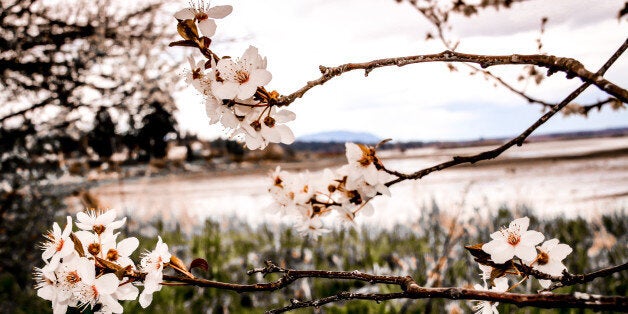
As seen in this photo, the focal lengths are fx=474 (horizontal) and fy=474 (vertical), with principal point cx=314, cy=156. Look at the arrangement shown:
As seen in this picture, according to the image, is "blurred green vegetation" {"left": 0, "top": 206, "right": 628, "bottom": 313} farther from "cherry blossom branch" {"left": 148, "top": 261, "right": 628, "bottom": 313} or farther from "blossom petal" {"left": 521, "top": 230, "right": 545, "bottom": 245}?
"cherry blossom branch" {"left": 148, "top": 261, "right": 628, "bottom": 313}

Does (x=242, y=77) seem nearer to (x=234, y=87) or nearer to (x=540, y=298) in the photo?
(x=234, y=87)

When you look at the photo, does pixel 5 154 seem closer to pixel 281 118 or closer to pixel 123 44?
pixel 123 44

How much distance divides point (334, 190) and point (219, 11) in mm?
770

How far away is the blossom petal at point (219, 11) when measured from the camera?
0.94 metres

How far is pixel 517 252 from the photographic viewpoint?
3.18 ft

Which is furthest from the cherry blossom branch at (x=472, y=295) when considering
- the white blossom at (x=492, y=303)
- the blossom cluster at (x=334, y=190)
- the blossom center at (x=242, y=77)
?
the blossom cluster at (x=334, y=190)

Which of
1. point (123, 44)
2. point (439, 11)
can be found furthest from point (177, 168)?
point (439, 11)

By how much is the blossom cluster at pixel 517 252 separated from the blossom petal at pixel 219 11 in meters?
0.69

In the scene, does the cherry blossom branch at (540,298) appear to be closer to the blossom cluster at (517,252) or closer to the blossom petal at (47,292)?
the blossom cluster at (517,252)

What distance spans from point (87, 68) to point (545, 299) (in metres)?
4.55

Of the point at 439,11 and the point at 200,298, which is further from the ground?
the point at 439,11

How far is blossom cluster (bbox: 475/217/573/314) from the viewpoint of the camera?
0.94m

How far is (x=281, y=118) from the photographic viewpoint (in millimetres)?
1026

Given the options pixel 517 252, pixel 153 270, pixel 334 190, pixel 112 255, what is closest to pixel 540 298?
pixel 517 252
